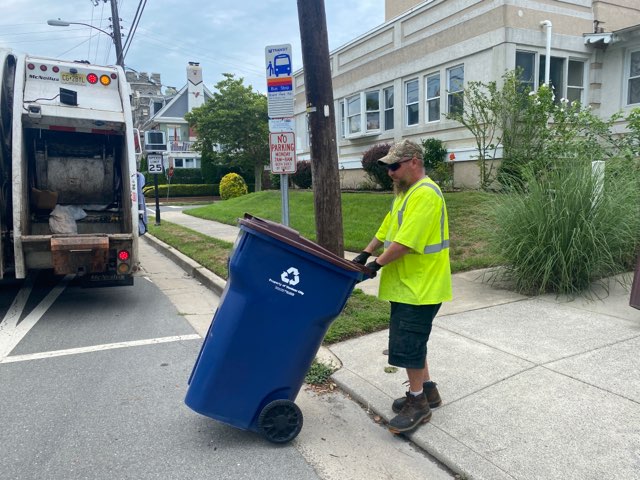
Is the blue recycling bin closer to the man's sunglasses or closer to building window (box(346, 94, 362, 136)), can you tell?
the man's sunglasses

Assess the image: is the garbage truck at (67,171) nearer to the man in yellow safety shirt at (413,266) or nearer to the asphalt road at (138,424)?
the asphalt road at (138,424)

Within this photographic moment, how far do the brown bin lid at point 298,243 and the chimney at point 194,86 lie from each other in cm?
4886

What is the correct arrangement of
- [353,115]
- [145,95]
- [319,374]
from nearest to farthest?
[319,374] → [353,115] → [145,95]

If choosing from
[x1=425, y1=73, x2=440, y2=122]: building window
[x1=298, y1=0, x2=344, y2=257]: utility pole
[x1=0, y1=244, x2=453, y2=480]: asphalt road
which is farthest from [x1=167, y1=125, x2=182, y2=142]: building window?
[x1=298, y1=0, x2=344, y2=257]: utility pole

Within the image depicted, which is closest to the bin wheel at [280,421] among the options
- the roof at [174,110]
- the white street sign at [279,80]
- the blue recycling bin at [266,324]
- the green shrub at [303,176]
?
the blue recycling bin at [266,324]

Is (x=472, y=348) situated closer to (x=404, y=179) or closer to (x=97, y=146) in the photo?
(x=404, y=179)

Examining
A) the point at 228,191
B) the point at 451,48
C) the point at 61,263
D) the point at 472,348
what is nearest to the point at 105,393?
the point at 61,263

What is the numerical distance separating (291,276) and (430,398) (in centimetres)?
137

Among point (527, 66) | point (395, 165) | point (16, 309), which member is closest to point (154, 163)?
point (16, 309)

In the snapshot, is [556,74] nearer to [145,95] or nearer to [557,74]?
[557,74]

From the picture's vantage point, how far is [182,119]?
162ft

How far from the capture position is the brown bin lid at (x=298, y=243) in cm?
287

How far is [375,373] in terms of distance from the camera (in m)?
4.18

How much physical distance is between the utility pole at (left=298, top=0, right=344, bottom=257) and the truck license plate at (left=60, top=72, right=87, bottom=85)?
10.6 feet
